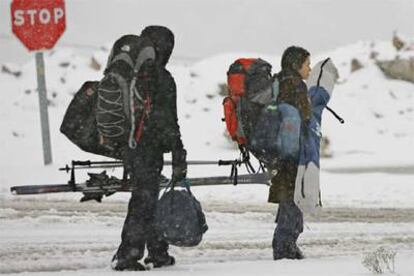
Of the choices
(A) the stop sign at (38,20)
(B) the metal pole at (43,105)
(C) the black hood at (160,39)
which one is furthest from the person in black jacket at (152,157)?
(A) the stop sign at (38,20)

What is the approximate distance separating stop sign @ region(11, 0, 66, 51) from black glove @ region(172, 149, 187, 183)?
7107 millimetres

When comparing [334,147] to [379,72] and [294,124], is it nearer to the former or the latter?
[379,72]

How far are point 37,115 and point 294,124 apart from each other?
1185 cm

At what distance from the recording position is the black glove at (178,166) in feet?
20.3

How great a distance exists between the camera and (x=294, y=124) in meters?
6.61

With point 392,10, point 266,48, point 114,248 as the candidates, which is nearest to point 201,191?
point 114,248

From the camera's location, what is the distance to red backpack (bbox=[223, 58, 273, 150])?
22.1 feet

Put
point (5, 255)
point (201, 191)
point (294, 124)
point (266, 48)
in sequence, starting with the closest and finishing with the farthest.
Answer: point (294, 124)
point (5, 255)
point (201, 191)
point (266, 48)

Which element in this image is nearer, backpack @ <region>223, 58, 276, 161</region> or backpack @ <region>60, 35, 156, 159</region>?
backpack @ <region>60, 35, 156, 159</region>

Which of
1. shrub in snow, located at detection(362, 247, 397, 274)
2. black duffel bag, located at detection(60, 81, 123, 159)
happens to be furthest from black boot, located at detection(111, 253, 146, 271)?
shrub in snow, located at detection(362, 247, 397, 274)

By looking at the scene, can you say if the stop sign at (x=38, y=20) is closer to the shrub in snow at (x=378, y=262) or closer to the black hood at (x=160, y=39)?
the black hood at (x=160, y=39)

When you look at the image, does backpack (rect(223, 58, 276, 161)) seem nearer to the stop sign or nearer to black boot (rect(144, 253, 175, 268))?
black boot (rect(144, 253, 175, 268))

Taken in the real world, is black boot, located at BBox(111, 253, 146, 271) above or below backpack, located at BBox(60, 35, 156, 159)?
below

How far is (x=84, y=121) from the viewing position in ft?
21.1
